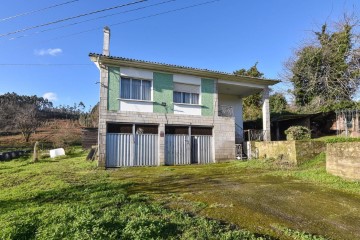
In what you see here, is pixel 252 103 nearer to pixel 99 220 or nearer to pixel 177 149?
pixel 177 149

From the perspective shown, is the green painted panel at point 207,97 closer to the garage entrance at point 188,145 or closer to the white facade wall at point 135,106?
the garage entrance at point 188,145

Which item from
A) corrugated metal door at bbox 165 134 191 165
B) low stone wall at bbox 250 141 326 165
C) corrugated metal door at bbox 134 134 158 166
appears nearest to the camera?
low stone wall at bbox 250 141 326 165

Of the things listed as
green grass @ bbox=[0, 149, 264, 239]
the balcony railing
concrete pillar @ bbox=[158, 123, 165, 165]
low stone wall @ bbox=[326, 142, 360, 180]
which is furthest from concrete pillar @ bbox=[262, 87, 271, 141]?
green grass @ bbox=[0, 149, 264, 239]

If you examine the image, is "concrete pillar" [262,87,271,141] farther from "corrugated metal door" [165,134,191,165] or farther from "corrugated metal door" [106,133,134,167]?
"corrugated metal door" [106,133,134,167]

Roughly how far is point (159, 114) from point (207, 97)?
3288 mm

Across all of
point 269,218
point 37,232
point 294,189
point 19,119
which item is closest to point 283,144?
point 294,189

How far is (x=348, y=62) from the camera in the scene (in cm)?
1981

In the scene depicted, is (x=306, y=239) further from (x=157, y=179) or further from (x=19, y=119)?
(x=19, y=119)

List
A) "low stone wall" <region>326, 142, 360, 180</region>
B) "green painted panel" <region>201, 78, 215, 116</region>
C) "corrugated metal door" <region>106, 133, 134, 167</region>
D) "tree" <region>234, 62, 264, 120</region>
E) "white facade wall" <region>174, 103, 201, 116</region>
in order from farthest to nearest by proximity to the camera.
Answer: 1. "tree" <region>234, 62, 264, 120</region>
2. "green painted panel" <region>201, 78, 215, 116</region>
3. "white facade wall" <region>174, 103, 201, 116</region>
4. "corrugated metal door" <region>106, 133, 134, 167</region>
5. "low stone wall" <region>326, 142, 360, 180</region>

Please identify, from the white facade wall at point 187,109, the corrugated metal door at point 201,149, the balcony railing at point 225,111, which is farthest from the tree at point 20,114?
the balcony railing at point 225,111

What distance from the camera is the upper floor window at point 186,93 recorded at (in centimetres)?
1402

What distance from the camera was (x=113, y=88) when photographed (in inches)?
489

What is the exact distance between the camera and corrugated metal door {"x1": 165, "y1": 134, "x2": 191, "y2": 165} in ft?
43.9

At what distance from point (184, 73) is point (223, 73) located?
2.47 metres
